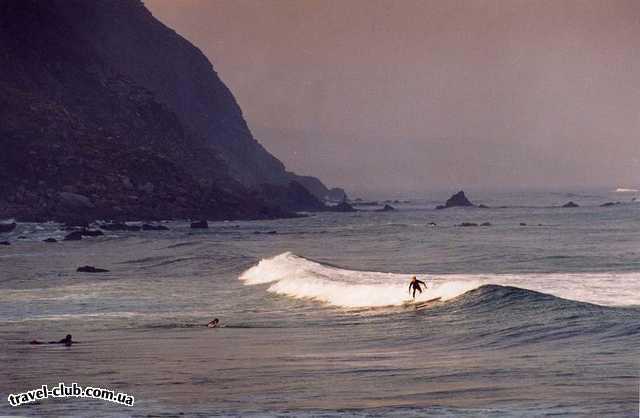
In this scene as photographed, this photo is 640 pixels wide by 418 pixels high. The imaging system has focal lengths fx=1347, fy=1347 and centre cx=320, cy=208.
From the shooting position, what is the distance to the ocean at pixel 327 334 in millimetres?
21453

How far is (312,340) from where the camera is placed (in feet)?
106

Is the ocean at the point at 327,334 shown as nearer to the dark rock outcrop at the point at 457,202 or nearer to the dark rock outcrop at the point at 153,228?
the dark rock outcrop at the point at 153,228

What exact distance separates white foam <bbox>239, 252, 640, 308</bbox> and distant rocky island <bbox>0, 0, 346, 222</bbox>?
219 ft

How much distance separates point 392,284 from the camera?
5103 centimetres

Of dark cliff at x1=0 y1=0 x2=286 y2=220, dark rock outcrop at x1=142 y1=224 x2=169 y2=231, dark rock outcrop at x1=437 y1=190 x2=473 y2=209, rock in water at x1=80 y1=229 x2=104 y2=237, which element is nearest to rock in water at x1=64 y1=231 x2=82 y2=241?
rock in water at x1=80 y1=229 x2=104 y2=237

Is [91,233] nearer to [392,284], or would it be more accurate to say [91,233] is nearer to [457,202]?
[392,284]

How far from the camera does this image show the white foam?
43812 millimetres

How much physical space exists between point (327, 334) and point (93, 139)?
11448cm

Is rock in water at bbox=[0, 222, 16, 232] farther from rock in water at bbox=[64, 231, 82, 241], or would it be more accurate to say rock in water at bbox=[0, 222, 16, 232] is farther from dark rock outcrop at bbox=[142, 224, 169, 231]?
dark rock outcrop at bbox=[142, 224, 169, 231]

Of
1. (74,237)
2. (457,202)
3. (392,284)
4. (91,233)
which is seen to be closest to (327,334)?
(392,284)

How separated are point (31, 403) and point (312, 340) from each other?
11.8 m

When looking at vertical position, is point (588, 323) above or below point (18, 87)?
below

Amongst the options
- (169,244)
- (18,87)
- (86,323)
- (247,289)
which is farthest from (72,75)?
(86,323)

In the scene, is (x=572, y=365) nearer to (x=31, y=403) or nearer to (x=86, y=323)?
(x=31, y=403)
